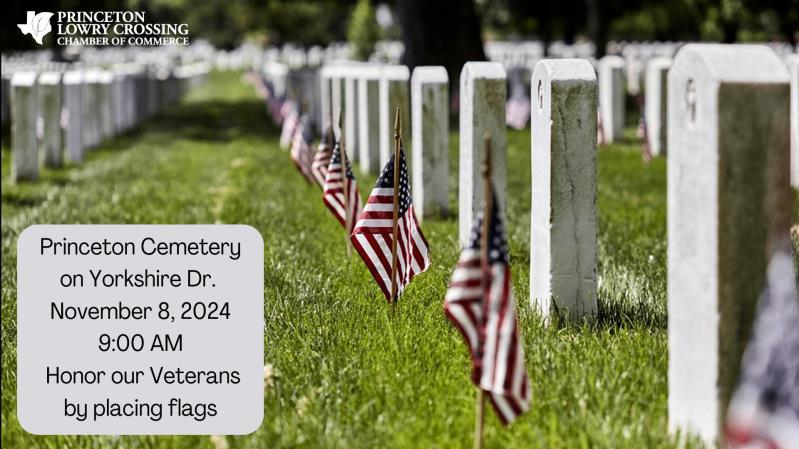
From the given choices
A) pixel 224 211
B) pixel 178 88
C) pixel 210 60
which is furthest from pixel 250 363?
pixel 210 60

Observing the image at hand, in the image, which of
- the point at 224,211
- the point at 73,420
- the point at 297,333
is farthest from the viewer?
the point at 224,211

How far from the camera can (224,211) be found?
10.9 meters

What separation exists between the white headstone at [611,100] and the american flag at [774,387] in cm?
1478

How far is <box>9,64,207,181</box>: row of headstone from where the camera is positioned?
1435 cm

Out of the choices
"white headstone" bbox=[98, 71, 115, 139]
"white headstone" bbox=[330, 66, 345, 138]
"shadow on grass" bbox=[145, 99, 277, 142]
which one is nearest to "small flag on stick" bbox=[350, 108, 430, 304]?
"white headstone" bbox=[330, 66, 345, 138]

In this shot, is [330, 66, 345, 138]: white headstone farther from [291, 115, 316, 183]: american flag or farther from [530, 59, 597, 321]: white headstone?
[530, 59, 597, 321]: white headstone

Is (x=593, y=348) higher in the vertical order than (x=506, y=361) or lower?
lower

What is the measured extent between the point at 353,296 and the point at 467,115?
5.62ft

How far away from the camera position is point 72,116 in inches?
657

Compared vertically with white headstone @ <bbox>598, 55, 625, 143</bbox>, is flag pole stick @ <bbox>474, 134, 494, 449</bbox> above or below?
above

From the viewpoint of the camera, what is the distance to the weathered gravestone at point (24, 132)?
46.8 ft

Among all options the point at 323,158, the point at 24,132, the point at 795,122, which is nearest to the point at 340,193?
the point at 323,158

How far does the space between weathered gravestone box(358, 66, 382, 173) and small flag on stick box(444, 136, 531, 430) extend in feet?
30.8

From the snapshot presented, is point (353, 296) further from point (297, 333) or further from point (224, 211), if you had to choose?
point (224, 211)
